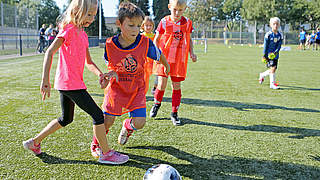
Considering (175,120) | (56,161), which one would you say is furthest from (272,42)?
(56,161)

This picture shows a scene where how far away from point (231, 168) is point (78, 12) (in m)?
2.22

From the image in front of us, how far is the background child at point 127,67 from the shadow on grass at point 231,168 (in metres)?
0.55

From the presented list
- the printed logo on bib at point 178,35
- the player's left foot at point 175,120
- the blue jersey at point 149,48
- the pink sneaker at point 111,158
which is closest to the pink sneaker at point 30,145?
the pink sneaker at point 111,158

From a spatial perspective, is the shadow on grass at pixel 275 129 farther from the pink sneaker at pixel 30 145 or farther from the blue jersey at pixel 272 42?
the blue jersey at pixel 272 42

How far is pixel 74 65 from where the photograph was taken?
2713mm

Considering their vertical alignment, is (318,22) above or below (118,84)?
above

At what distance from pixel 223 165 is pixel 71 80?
72.0 inches

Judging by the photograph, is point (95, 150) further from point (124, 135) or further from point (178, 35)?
point (178, 35)

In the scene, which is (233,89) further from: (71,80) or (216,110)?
(71,80)

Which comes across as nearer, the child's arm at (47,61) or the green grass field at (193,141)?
the child's arm at (47,61)

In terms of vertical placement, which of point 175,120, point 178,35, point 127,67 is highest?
point 178,35

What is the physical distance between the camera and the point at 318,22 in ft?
175

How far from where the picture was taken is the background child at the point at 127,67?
9.47 feet

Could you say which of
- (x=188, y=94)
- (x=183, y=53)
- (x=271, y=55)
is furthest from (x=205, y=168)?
(x=271, y=55)
